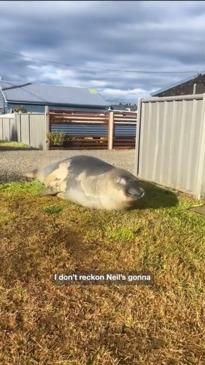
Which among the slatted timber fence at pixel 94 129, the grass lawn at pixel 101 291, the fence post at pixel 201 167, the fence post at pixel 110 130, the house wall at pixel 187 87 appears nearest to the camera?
the grass lawn at pixel 101 291

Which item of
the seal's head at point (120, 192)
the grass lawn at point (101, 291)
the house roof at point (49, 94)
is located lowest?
the grass lawn at point (101, 291)

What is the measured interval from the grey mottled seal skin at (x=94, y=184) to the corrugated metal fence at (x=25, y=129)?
414 inches

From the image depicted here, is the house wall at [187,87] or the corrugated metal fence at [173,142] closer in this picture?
the corrugated metal fence at [173,142]

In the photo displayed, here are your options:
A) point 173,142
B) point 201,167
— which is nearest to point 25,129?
point 173,142

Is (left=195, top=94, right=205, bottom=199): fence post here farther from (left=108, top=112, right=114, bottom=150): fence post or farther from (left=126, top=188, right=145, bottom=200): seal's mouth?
(left=108, top=112, right=114, bottom=150): fence post

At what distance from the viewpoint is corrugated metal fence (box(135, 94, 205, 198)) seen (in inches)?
249

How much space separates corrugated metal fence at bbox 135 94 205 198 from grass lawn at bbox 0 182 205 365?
4.52 feet

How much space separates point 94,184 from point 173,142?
7.10ft

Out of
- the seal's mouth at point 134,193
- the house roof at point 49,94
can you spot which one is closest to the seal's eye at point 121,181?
the seal's mouth at point 134,193

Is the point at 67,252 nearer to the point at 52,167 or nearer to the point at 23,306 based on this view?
the point at 23,306

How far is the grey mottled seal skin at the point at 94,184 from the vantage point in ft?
16.9

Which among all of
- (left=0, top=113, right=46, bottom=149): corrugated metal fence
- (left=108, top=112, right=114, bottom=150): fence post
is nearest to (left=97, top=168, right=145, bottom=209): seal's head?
(left=0, top=113, right=46, bottom=149): corrugated metal fence

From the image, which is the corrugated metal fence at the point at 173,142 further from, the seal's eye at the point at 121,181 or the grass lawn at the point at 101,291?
the seal's eye at the point at 121,181

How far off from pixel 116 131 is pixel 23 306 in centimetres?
1556
